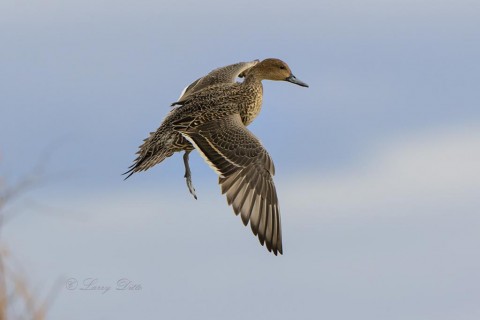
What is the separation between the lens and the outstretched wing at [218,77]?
12836 mm

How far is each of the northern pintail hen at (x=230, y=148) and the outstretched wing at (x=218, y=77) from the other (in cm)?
98

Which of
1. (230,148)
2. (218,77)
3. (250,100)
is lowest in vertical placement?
(230,148)

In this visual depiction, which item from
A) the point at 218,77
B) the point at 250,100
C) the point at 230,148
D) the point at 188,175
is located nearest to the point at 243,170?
the point at 230,148

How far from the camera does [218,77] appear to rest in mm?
13023

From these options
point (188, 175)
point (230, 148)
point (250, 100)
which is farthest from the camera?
point (250, 100)

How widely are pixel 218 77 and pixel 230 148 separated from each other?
301 centimetres

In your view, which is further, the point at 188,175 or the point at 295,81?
the point at 295,81

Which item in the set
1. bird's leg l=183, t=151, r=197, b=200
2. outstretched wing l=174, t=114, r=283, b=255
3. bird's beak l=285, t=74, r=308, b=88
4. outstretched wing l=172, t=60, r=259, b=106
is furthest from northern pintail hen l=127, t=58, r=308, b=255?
bird's beak l=285, t=74, r=308, b=88

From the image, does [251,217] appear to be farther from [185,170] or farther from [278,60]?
[278,60]

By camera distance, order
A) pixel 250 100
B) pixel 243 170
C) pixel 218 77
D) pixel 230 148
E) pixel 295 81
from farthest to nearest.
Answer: pixel 295 81, pixel 218 77, pixel 250 100, pixel 230 148, pixel 243 170

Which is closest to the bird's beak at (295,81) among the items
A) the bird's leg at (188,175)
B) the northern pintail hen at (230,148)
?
the northern pintail hen at (230,148)

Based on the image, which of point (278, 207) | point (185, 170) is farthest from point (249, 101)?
point (278, 207)

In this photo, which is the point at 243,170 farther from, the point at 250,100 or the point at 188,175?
the point at 250,100

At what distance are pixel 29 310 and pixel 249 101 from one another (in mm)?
7113
